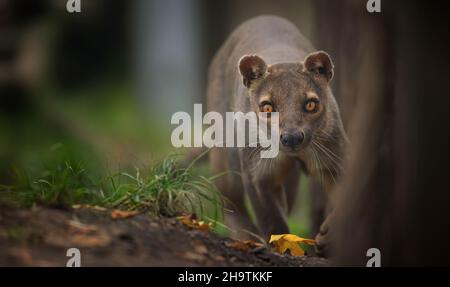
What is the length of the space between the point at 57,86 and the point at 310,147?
2.90 meters

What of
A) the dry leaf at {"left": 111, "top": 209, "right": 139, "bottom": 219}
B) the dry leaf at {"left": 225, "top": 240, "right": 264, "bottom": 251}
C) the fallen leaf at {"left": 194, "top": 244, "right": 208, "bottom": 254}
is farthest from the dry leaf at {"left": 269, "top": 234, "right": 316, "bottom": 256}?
the dry leaf at {"left": 111, "top": 209, "right": 139, "bottom": 219}

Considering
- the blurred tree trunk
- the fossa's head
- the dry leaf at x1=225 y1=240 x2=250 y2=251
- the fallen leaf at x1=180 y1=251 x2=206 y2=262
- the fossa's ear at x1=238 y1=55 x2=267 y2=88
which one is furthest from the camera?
the fossa's ear at x1=238 y1=55 x2=267 y2=88

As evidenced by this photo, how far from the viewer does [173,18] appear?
614cm

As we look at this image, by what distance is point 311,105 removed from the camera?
181 inches

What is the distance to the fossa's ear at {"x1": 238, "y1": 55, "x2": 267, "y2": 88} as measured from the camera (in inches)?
190

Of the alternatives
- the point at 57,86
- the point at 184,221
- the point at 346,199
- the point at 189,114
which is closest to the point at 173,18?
the point at 189,114

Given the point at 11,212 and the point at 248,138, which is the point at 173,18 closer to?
the point at 248,138

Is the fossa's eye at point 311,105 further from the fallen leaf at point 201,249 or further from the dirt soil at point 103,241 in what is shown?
the fallen leaf at point 201,249

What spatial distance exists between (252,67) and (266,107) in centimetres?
33

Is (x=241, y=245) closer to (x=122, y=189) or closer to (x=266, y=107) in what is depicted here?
(x=122, y=189)

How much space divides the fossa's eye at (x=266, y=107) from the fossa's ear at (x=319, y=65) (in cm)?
33

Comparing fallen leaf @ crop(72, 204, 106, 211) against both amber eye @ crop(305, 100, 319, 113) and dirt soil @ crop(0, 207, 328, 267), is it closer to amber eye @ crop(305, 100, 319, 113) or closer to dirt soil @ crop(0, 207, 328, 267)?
dirt soil @ crop(0, 207, 328, 267)

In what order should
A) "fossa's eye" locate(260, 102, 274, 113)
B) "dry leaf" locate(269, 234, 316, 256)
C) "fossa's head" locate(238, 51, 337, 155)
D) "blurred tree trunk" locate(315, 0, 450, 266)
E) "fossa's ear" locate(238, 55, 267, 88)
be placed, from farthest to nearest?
"fossa's ear" locate(238, 55, 267, 88) → "fossa's eye" locate(260, 102, 274, 113) → "dry leaf" locate(269, 234, 316, 256) → "fossa's head" locate(238, 51, 337, 155) → "blurred tree trunk" locate(315, 0, 450, 266)

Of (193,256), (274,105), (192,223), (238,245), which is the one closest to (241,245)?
(238,245)
